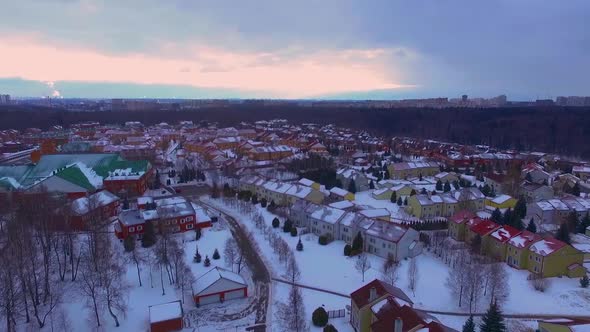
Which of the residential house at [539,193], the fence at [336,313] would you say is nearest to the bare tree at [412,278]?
the fence at [336,313]

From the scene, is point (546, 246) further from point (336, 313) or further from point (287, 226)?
point (287, 226)

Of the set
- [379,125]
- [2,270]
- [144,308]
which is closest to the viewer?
[2,270]

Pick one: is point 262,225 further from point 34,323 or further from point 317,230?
point 34,323

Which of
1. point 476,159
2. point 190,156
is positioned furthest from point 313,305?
point 476,159

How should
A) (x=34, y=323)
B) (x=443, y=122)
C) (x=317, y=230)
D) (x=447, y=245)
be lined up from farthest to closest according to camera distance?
(x=443, y=122), (x=317, y=230), (x=447, y=245), (x=34, y=323)

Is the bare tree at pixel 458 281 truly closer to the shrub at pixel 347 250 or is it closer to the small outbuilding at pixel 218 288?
the shrub at pixel 347 250
